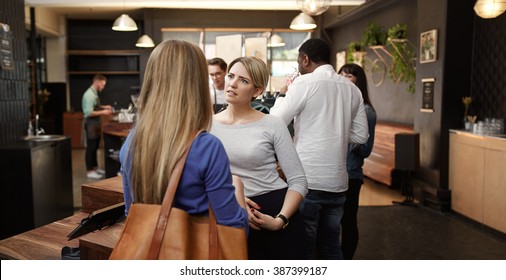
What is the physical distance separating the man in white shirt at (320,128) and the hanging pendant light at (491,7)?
8.32ft

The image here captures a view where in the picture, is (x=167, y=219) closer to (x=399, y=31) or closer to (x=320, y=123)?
(x=320, y=123)

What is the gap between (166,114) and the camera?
1.25 m

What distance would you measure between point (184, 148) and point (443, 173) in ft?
16.2

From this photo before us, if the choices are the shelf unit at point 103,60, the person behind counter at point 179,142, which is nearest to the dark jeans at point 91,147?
the shelf unit at point 103,60

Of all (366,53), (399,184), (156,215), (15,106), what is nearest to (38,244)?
(156,215)

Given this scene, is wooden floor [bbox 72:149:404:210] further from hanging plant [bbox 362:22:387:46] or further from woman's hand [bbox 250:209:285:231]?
woman's hand [bbox 250:209:285:231]

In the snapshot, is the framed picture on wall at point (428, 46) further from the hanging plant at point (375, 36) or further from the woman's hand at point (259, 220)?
the woman's hand at point (259, 220)

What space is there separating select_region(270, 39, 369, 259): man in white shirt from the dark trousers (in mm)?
482

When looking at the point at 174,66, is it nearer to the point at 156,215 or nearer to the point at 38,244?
the point at 156,215

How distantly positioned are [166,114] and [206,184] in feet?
0.65

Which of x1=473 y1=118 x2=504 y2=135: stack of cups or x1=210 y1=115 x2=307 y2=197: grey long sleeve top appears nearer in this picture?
x1=210 y1=115 x2=307 y2=197: grey long sleeve top

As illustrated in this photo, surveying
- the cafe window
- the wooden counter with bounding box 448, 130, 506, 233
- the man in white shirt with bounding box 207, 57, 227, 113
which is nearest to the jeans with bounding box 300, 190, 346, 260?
the man in white shirt with bounding box 207, 57, 227, 113

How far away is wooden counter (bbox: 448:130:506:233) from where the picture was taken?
4.56 meters

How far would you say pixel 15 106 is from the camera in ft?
16.5
